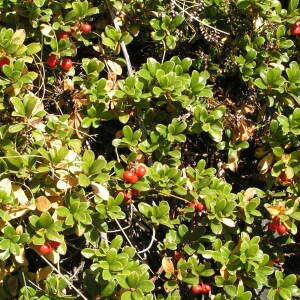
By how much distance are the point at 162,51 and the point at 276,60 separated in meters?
0.54

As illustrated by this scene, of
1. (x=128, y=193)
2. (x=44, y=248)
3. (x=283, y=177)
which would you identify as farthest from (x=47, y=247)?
(x=283, y=177)

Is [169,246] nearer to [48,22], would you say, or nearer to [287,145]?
[287,145]

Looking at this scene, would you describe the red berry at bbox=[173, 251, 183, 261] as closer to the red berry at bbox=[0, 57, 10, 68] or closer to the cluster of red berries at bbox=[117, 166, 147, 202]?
the cluster of red berries at bbox=[117, 166, 147, 202]

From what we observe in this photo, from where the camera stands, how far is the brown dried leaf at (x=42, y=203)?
6.48ft

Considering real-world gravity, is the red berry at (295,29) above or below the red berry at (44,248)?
above

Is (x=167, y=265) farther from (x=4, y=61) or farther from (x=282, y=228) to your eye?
(x=4, y=61)

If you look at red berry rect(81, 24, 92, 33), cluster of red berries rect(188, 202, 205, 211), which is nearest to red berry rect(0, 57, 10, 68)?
red berry rect(81, 24, 92, 33)

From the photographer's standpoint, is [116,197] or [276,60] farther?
[276,60]

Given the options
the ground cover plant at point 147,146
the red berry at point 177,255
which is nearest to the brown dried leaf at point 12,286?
the ground cover plant at point 147,146

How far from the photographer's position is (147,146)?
2152 mm

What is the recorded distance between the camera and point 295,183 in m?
2.19

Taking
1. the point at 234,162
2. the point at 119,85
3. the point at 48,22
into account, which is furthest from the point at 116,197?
the point at 48,22

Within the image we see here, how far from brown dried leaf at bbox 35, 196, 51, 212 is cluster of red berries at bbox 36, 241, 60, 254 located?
0.14 meters

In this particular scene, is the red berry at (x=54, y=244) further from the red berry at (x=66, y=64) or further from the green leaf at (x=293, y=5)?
the green leaf at (x=293, y=5)
